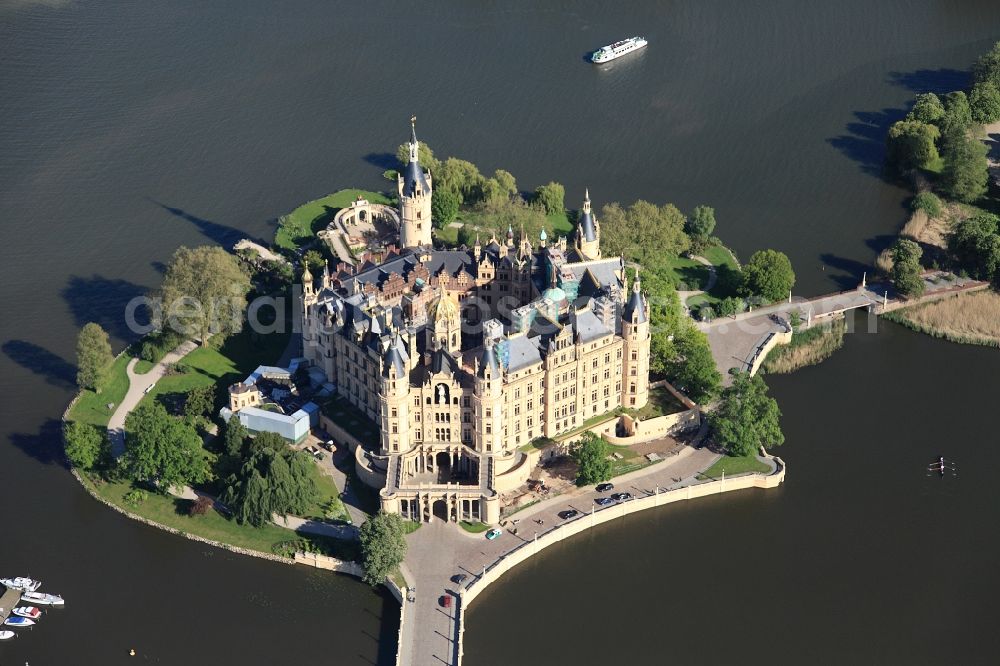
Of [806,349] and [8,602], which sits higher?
[806,349]

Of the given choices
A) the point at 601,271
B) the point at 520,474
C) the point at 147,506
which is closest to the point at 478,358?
the point at 520,474

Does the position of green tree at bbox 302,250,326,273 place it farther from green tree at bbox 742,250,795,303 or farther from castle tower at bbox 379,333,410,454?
green tree at bbox 742,250,795,303

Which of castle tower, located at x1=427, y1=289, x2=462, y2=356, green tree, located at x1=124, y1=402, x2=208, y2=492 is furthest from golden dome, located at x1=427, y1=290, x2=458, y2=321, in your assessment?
green tree, located at x1=124, y1=402, x2=208, y2=492

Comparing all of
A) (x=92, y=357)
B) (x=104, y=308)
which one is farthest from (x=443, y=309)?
(x=104, y=308)

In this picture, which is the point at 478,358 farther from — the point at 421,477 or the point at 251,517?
the point at 251,517

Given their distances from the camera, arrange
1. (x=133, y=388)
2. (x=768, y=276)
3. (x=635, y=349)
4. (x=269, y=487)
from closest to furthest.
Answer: (x=269, y=487) < (x=635, y=349) < (x=133, y=388) < (x=768, y=276)

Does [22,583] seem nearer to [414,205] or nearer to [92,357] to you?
[92,357]

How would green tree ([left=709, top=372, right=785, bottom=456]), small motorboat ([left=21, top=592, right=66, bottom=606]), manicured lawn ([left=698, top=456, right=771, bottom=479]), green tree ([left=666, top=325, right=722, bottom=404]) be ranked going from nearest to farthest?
small motorboat ([left=21, top=592, right=66, bottom=606]), manicured lawn ([left=698, top=456, right=771, bottom=479]), green tree ([left=709, top=372, right=785, bottom=456]), green tree ([left=666, top=325, right=722, bottom=404])
